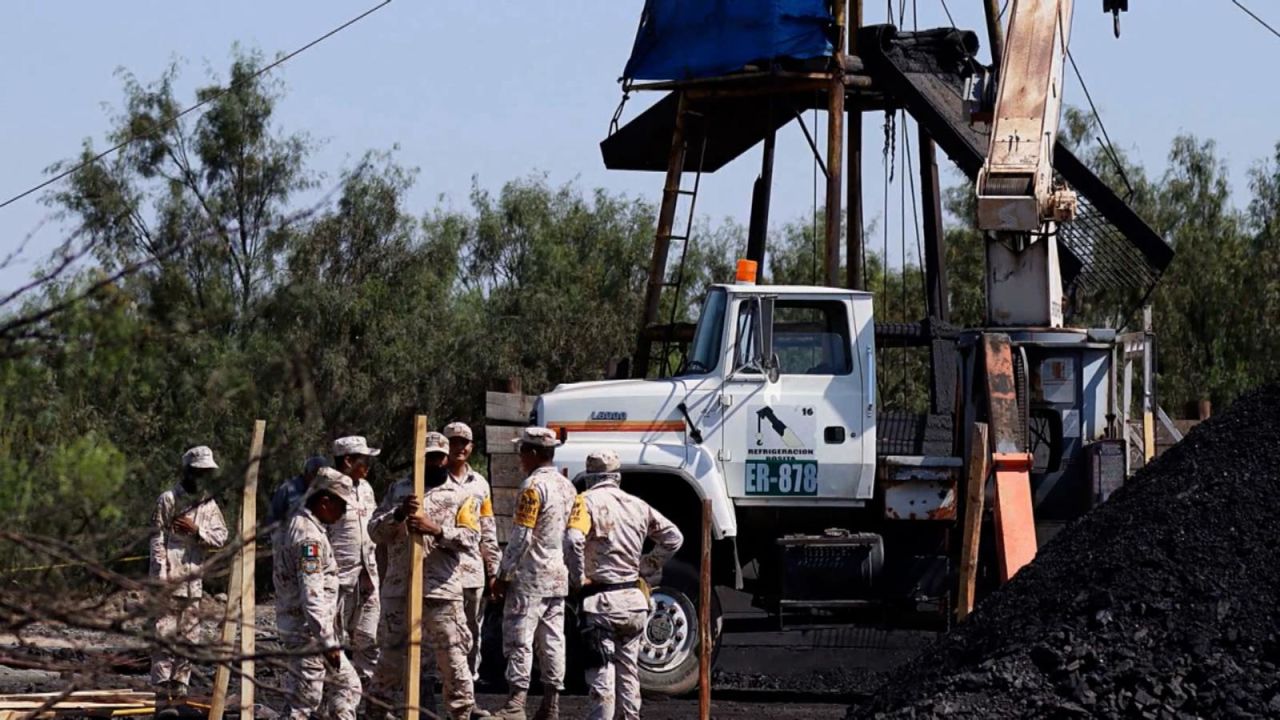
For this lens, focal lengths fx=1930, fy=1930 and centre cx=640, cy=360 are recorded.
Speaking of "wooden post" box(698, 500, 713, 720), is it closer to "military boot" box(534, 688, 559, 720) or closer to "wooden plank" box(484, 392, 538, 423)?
"military boot" box(534, 688, 559, 720)

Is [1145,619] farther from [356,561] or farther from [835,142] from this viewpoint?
[835,142]

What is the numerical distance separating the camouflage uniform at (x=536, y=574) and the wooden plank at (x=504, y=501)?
225 centimetres

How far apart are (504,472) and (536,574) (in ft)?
8.48

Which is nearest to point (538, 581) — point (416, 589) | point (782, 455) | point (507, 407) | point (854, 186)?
point (416, 589)

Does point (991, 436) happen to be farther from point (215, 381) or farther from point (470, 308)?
point (470, 308)

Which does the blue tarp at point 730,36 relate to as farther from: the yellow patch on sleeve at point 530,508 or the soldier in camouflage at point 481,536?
the yellow patch on sleeve at point 530,508

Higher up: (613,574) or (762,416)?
(762,416)

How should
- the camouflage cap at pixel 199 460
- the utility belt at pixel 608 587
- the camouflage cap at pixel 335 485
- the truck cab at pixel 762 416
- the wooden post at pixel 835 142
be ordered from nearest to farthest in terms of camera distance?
the camouflage cap at pixel 335 485, the utility belt at pixel 608 587, the camouflage cap at pixel 199 460, the truck cab at pixel 762 416, the wooden post at pixel 835 142

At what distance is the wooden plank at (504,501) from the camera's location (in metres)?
13.2

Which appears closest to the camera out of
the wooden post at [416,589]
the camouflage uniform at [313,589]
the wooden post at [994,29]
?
the wooden post at [416,589]

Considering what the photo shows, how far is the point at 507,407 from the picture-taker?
14.0m

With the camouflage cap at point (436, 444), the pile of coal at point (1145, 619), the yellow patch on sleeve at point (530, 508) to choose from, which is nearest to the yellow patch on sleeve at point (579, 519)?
the yellow patch on sleeve at point (530, 508)

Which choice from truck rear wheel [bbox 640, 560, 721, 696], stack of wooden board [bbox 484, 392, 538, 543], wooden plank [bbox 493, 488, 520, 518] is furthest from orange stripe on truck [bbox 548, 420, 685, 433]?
truck rear wheel [bbox 640, 560, 721, 696]

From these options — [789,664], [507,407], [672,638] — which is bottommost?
[789,664]
